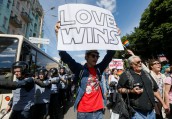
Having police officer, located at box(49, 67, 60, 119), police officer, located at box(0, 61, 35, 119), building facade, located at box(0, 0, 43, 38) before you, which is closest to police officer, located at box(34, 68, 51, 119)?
police officer, located at box(49, 67, 60, 119)

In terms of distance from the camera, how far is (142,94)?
2922 millimetres

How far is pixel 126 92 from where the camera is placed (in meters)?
2.96

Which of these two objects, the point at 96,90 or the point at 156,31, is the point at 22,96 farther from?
the point at 156,31

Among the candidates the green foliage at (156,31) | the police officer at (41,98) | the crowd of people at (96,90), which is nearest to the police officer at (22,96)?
the crowd of people at (96,90)

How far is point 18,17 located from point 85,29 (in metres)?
31.2

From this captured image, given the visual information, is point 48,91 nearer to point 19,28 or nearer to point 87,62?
point 87,62

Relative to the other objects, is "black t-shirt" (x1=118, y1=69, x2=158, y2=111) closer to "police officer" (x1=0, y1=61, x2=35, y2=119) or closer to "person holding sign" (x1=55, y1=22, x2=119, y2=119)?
"person holding sign" (x1=55, y1=22, x2=119, y2=119)

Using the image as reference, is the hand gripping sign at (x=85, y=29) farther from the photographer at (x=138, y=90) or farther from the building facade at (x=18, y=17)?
the building facade at (x=18, y=17)

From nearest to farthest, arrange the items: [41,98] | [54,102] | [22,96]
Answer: [22,96]
[41,98]
[54,102]

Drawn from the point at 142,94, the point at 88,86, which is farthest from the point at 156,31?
the point at 88,86

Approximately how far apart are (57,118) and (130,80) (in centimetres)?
421

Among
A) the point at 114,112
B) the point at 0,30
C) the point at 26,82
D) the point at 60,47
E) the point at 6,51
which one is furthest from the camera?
the point at 0,30

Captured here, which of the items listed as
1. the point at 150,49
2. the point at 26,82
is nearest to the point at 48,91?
the point at 26,82

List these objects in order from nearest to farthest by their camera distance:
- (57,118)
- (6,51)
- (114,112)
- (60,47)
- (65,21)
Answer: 1. (60,47)
2. (65,21)
3. (114,112)
4. (6,51)
5. (57,118)
